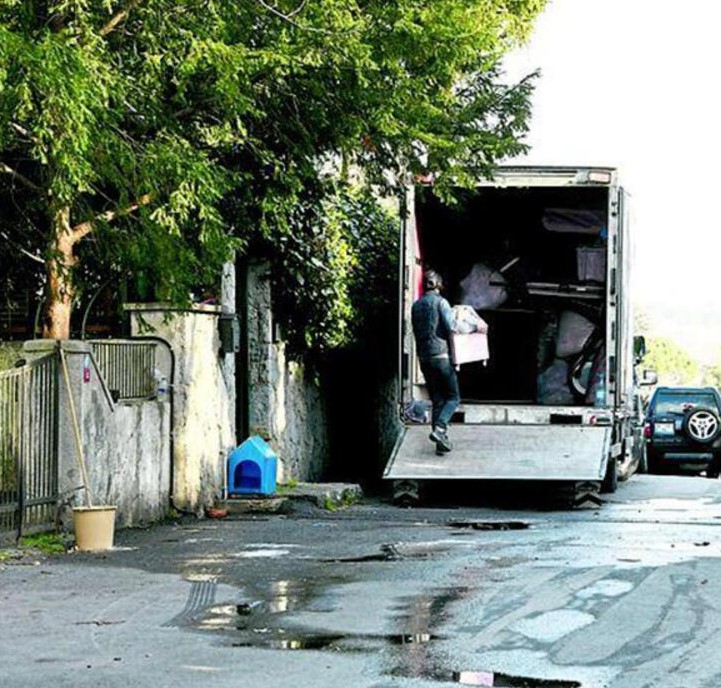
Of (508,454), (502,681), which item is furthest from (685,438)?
(502,681)

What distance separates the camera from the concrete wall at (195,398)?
17469 millimetres

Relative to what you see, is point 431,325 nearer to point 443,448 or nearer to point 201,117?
point 443,448

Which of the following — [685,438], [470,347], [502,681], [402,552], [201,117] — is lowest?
[685,438]

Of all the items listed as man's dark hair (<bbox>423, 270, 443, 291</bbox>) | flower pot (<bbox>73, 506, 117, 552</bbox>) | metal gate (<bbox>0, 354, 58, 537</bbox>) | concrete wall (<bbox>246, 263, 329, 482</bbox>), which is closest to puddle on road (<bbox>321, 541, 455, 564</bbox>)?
flower pot (<bbox>73, 506, 117, 552</bbox>)

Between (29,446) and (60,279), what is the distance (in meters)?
2.14

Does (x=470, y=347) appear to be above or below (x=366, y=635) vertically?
above

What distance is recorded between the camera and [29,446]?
574 inches

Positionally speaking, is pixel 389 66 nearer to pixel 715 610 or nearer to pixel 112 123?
pixel 112 123

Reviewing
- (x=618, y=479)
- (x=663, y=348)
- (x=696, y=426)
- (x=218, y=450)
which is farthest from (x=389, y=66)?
(x=663, y=348)

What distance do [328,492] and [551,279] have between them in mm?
4442

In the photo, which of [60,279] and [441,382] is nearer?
[60,279]

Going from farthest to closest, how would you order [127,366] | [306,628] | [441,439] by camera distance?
[441,439], [127,366], [306,628]

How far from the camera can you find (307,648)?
894cm

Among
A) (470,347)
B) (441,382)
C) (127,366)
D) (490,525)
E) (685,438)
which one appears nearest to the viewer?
(490,525)
